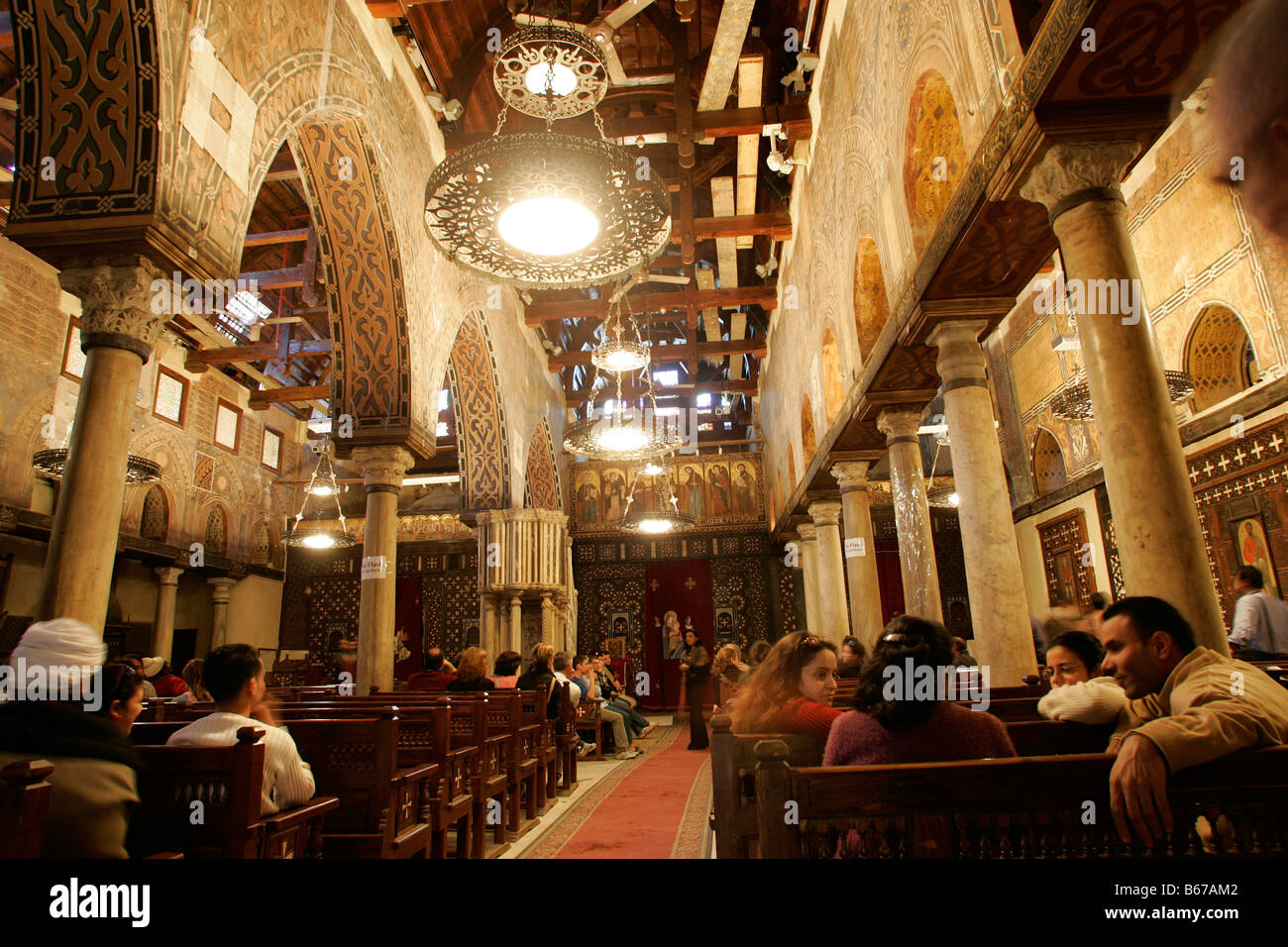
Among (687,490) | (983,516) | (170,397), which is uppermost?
(170,397)

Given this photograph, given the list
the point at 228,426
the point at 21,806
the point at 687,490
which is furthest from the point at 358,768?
the point at 687,490

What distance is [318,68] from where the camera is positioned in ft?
23.2

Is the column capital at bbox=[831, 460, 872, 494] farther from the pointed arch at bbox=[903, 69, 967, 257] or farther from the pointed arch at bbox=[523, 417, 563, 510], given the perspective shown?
the pointed arch at bbox=[523, 417, 563, 510]

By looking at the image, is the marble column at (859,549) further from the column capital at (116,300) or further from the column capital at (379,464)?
the column capital at (116,300)

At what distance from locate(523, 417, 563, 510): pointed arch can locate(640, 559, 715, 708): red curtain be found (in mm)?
3491

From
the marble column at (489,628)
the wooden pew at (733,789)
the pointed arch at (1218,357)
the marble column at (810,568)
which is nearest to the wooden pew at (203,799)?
the wooden pew at (733,789)

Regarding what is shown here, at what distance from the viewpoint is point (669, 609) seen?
19.8 metres

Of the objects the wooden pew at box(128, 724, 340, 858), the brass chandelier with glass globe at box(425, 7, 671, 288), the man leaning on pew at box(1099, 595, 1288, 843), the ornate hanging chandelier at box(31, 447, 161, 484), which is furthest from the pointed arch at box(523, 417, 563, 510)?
the man leaning on pew at box(1099, 595, 1288, 843)

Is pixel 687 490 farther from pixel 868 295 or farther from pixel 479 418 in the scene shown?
pixel 868 295

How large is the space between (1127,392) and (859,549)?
6541 mm

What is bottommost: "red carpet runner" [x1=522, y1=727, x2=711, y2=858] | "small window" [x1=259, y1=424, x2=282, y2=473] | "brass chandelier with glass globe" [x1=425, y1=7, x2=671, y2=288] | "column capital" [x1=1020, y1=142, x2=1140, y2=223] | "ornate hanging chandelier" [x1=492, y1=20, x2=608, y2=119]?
"red carpet runner" [x1=522, y1=727, x2=711, y2=858]

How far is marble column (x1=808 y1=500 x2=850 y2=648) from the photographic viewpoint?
12.7m

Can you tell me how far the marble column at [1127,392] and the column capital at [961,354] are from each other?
2.05 meters

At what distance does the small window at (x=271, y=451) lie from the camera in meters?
19.1
